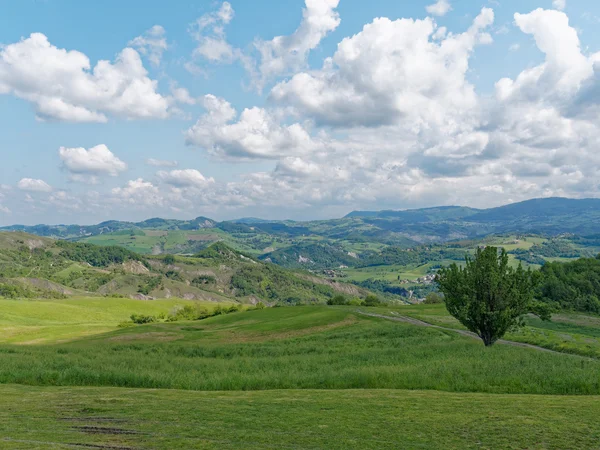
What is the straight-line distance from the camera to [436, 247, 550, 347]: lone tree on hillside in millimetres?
30484

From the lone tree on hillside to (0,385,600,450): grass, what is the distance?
46.3ft

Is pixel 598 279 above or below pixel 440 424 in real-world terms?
below

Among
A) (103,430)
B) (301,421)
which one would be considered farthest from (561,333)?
(103,430)

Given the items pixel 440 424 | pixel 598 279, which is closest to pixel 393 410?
pixel 440 424

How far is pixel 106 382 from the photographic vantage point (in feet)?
79.0

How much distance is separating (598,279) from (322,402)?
133808mm

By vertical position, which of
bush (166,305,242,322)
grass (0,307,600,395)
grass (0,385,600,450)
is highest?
grass (0,385,600,450)

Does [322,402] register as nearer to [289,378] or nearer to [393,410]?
[393,410]

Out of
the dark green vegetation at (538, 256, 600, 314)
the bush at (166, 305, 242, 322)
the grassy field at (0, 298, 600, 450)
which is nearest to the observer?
the grassy field at (0, 298, 600, 450)

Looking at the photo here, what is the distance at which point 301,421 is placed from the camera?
42.7 ft

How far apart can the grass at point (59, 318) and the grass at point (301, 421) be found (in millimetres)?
58780

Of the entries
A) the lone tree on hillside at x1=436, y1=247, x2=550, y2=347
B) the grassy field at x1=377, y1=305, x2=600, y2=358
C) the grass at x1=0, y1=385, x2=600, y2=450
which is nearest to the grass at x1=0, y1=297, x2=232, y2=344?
the grass at x1=0, y1=385, x2=600, y2=450

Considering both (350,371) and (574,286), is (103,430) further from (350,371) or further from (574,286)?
(574,286)

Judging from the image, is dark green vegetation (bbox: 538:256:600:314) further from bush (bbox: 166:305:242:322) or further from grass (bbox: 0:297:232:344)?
grass (bbox: 0:297:232:344)
